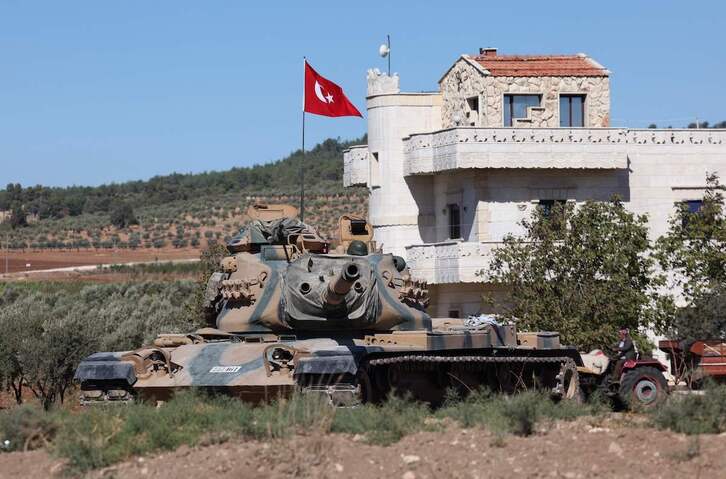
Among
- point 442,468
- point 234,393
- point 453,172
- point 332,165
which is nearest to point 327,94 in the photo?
point 453,172

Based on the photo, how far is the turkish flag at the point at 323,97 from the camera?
34.5 metres

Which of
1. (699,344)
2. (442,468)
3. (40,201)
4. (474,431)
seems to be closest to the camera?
(442,468)

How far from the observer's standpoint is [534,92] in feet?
131

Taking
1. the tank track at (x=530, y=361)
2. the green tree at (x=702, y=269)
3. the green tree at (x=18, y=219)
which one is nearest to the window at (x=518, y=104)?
the green tree at (x=702, y=269)

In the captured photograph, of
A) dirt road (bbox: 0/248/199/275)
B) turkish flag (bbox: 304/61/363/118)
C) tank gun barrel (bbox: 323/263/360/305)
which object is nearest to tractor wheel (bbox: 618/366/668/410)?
tank gun barrel (bbox: 323/263/360/305)

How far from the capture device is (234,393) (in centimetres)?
1823

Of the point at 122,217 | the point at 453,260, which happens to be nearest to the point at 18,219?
the point at 122,217

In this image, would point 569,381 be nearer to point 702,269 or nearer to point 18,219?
point 702,269

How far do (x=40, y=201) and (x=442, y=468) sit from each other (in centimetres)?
9300

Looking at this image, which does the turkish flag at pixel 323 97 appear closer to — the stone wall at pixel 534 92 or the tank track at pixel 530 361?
the stone wall at pixel 534 92

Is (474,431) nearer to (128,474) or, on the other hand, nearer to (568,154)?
(128,474)

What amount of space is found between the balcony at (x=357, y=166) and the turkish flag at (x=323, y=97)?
6924mm

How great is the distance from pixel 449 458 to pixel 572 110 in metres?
27.7

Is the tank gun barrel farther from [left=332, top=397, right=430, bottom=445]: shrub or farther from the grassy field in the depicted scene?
[left=332, top=397, right=430, bottom=445]: shrub
